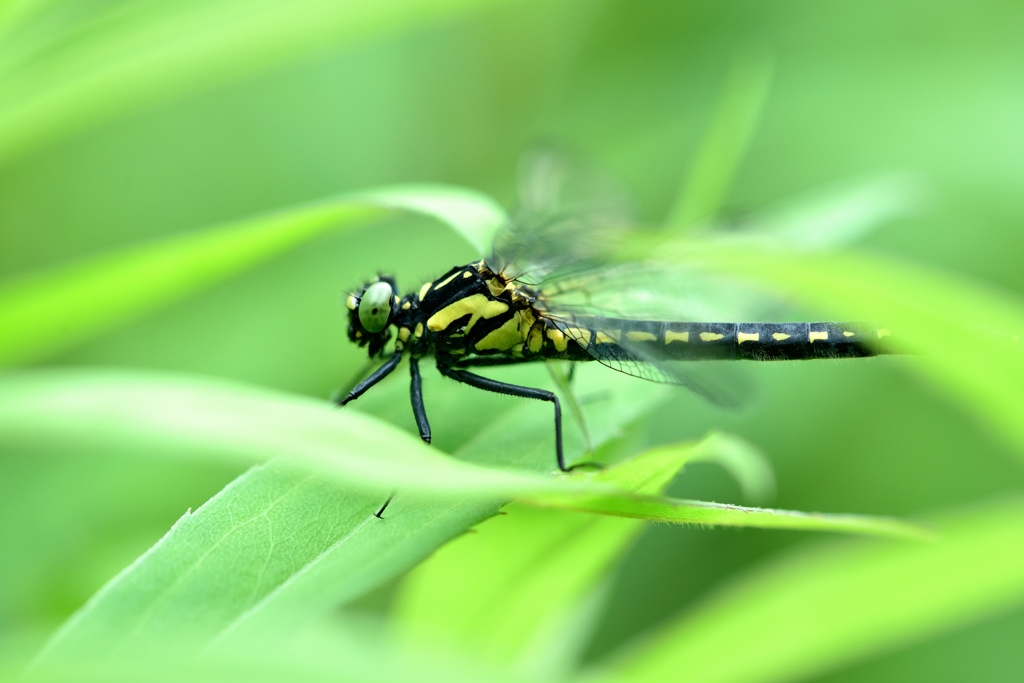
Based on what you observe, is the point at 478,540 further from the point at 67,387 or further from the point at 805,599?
the point at 67,387

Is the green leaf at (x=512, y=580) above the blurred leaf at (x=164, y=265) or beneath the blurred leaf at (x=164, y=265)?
beneath

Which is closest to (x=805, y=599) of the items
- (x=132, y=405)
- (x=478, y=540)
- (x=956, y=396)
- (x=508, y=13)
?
(x=956, y=396)

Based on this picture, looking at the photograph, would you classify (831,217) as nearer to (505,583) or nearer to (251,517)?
(505,583)

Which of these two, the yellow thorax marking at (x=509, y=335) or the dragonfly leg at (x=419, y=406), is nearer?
the dragonfly leg at (x=419, y=406)

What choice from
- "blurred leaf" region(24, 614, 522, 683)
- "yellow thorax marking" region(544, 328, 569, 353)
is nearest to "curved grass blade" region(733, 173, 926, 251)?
"yellow thorax marking" region(544, 328, 569, 353)

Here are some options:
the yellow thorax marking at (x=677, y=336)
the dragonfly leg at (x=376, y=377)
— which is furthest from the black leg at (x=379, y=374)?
the yellow thorax marking at (x=677, y=336)

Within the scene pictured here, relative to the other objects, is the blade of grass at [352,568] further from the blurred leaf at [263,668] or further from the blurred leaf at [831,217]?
the blurred leaf at [831,217]

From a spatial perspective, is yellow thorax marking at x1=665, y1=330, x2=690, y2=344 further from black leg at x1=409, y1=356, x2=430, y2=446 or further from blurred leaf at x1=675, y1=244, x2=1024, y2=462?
blurred leaf at x1=675, y1=244, x2=1024, y2=462
